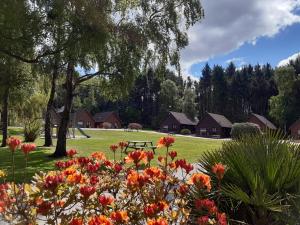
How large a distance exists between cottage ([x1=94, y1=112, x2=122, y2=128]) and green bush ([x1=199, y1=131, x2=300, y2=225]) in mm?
90065

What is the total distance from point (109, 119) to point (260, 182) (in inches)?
3626

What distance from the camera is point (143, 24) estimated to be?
2150 cm

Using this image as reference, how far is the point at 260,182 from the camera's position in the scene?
4551mm

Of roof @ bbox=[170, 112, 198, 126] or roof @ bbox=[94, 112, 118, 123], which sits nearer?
roof @ bbox=[170, 112, 198, 126]

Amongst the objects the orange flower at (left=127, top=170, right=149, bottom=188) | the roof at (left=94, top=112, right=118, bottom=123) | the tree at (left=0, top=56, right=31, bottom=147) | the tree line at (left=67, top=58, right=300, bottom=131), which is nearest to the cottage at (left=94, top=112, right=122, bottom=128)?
the roof at (left=94, top=112, right=118, bottom=123)

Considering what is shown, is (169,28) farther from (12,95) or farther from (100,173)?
(100,173)

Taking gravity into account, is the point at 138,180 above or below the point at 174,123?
below

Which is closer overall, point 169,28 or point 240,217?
point 240,217

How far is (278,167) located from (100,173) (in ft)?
6.87

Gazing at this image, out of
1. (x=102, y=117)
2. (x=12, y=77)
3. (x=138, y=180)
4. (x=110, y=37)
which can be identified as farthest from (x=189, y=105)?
(x=138, y=180)

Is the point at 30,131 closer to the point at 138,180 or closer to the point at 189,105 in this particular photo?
the point at 138,180

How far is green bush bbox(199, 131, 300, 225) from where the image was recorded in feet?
15.0

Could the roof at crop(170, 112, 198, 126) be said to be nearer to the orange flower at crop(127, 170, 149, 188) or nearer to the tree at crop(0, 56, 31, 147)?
the tree at crop(0, 56, 31, 147)

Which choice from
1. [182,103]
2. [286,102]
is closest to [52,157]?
[286,102]
